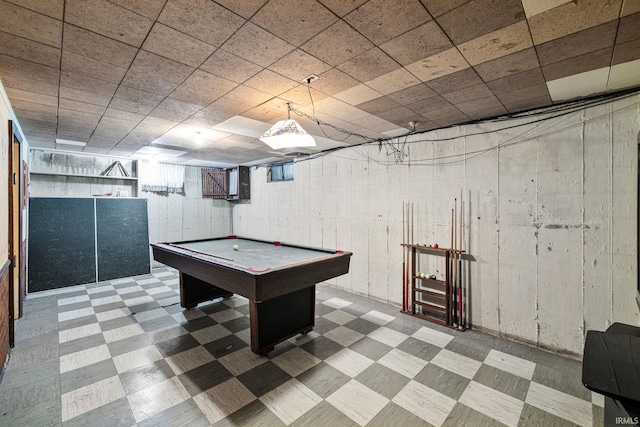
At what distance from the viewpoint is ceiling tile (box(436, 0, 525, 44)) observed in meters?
1.45

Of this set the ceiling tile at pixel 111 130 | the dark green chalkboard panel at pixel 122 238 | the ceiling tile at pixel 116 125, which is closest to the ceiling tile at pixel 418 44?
the ceiling tile at pixel 116 125

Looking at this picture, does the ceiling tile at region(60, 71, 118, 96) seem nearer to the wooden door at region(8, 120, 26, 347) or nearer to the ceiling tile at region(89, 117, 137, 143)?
the ceiling tile at region(89, 117, 137, 143)

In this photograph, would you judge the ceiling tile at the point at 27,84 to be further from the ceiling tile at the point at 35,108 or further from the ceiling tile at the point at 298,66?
the ceiling tile at the point at 298,66

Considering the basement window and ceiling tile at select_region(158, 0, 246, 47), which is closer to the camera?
ceiling tile at select_region(158, 0, 246, 47)

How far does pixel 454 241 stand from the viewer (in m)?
3.62

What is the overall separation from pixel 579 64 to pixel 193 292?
191 inches

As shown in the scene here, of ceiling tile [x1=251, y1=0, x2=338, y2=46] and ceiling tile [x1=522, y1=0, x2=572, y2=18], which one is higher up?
ceiling tile [x1=251, y1=0, x2=338, y2=46]

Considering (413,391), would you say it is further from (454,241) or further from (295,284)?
(454,241)

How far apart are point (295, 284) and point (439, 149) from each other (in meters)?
2.63

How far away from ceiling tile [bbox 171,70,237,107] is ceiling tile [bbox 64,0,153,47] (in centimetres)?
54

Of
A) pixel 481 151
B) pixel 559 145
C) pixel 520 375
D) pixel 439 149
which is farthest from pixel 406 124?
pixel 520 375

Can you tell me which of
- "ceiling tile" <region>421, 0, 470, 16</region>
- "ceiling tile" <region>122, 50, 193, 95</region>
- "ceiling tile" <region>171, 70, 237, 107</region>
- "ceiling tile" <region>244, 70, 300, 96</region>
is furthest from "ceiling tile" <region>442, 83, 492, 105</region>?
"ceiling tile" <region>122, 50, 193, 95</region>

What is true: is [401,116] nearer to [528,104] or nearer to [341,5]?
[528,104]

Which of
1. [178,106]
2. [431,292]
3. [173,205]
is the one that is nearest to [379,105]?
[178,106]
